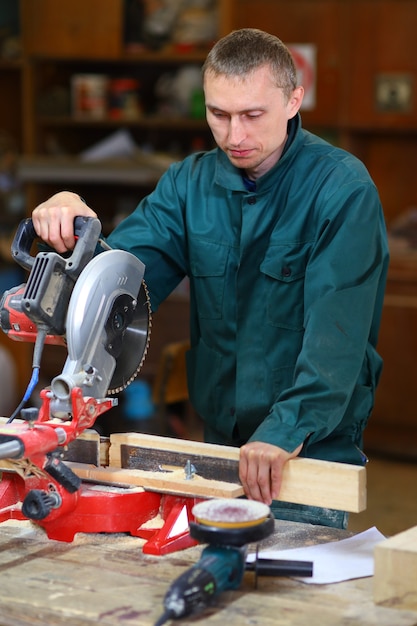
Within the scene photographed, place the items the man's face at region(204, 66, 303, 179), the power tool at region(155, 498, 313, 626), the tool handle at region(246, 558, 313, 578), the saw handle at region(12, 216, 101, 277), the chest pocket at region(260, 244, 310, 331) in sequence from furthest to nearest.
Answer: the chest pocket at region(260, 244, 310, 331), the man's face at region(204, 66, 303, 179), the saw handle at region(12, 216, 101, 277), the tool handle at region(246, 558, 313, 578), the power tool at region(155, 498, 313, 626)

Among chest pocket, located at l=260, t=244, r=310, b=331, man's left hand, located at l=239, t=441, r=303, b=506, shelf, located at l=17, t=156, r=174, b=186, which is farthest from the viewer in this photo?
shelf, located at l=17, t=156, r=174, b=186

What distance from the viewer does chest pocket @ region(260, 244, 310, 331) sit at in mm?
2096

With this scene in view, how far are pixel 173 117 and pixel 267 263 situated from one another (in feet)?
9.46

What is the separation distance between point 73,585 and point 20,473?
0.81ft

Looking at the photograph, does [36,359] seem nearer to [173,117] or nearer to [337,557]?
[337,557]

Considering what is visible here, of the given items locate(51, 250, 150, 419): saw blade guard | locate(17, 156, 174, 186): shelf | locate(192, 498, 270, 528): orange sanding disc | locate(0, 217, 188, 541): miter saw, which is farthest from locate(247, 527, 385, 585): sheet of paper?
locate(17, 156, 174, 186): shelf

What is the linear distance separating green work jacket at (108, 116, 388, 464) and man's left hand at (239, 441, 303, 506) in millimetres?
93

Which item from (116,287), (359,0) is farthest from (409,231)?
(116,287)

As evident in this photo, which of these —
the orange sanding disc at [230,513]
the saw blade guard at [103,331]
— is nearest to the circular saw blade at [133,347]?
the saw blade guard at [103,331]

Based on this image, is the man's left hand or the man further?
the man

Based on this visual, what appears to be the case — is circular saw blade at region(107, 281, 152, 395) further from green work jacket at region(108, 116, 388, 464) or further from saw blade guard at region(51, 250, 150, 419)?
green work jacket at region(108, 116, 388, 464)

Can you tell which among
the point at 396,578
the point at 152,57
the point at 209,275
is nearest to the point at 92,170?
the point at 152,57

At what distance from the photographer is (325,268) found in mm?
1938

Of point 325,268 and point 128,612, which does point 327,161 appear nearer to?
point 325,268
